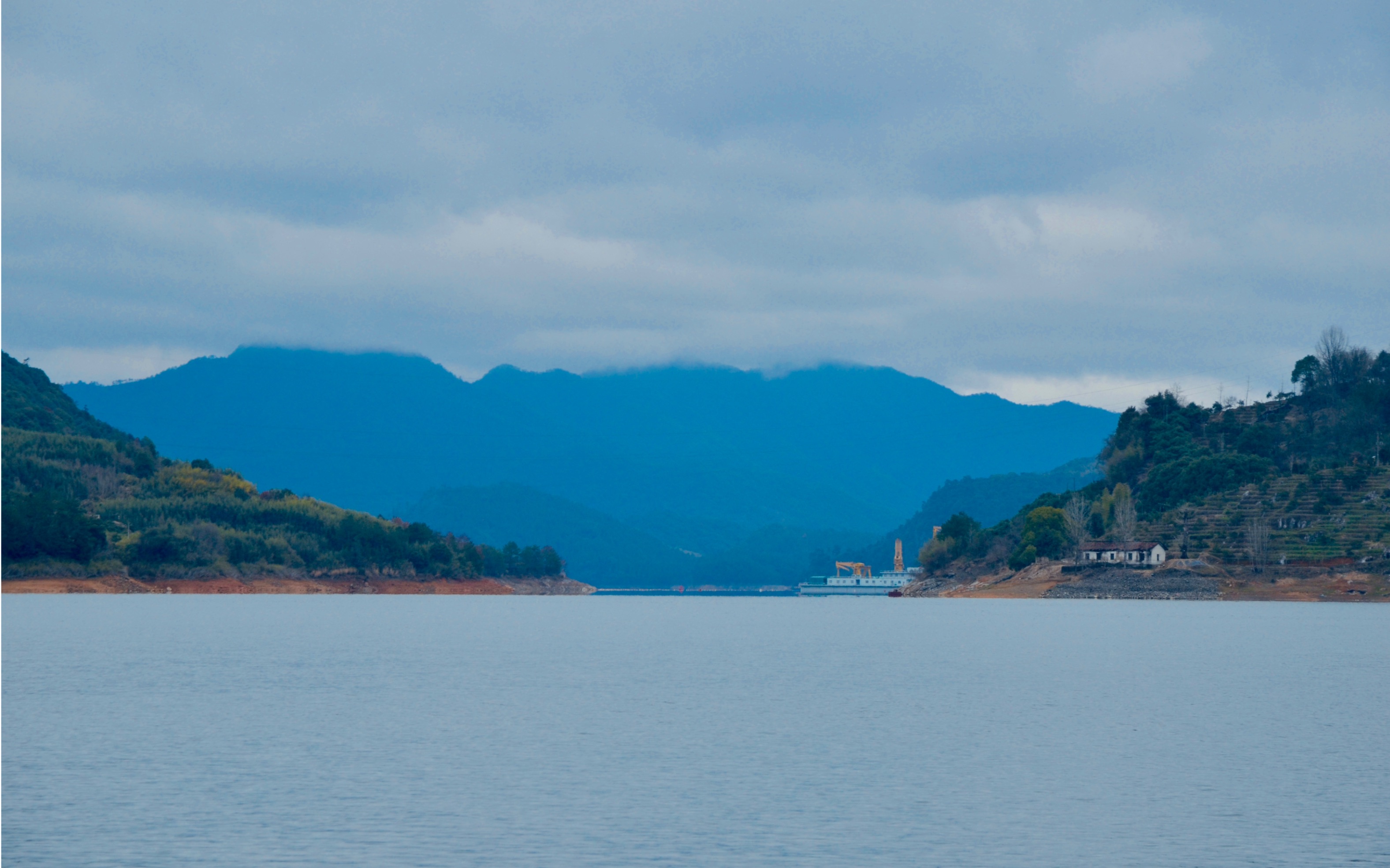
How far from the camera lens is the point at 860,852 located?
29.9 meters

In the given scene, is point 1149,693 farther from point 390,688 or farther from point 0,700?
point 0,700

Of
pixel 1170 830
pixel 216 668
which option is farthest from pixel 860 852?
pixel 216 668

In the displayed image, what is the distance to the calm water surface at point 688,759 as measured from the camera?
30.6 metres

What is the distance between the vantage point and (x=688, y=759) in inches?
1671

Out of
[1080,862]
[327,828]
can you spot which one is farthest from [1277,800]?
[327,828]

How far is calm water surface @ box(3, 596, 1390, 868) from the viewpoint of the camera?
3059 cm

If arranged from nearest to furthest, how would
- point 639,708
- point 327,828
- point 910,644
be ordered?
1. point 327,828
2. point 639,708
3. point 910,644

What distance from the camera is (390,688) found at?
64.4 meters

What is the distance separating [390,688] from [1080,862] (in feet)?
137

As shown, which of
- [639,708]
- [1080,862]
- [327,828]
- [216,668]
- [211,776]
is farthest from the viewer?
[216,668]

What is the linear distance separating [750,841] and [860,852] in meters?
2.50

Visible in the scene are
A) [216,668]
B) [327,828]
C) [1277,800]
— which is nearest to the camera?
[327,828]

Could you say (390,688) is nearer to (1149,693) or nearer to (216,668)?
(216,668)

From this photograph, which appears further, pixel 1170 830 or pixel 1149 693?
pixel 1149 693
